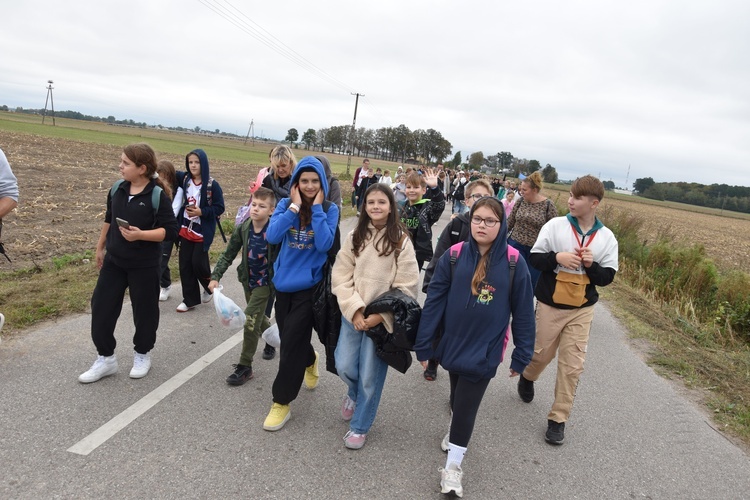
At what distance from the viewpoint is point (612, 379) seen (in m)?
4.82

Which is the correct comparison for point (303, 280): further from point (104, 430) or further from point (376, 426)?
point (104, 430)

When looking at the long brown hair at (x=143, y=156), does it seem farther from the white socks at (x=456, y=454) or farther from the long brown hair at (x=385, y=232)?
the white socks at (x=456, y=454)

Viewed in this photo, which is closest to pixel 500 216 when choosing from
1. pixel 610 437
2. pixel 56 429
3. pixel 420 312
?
pixel 420 312

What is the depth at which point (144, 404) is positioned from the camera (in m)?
3.32

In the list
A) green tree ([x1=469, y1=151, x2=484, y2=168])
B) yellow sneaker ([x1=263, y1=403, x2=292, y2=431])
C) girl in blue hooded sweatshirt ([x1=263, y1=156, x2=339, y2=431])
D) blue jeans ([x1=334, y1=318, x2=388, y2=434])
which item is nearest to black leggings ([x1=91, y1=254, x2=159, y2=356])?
girl in blue hooded sweatshirt ([x1=263, y1=156, x2=339, y2=431])

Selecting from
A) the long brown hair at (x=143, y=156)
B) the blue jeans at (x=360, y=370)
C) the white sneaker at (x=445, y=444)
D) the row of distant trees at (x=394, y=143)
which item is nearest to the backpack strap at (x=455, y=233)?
the blue jeans at (x=360, y=370)

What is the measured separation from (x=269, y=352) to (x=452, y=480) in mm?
2263

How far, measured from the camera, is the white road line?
2804 millimetres

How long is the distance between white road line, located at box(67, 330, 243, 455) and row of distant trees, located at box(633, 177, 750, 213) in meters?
104

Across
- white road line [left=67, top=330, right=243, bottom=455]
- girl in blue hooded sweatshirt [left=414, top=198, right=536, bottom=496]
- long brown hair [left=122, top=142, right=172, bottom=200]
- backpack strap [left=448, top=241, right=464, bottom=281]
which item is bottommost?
white road line [left=67, top=330, right=243, bottom=455]

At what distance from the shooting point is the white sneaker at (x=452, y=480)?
106 inches

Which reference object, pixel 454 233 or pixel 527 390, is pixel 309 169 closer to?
pixel 454 233

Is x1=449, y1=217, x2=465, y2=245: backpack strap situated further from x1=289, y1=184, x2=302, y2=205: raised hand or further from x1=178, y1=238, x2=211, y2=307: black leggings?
x1=178, y1=238, x2=211, y2=307: black leggings

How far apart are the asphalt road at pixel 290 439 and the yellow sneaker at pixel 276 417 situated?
61 mm
